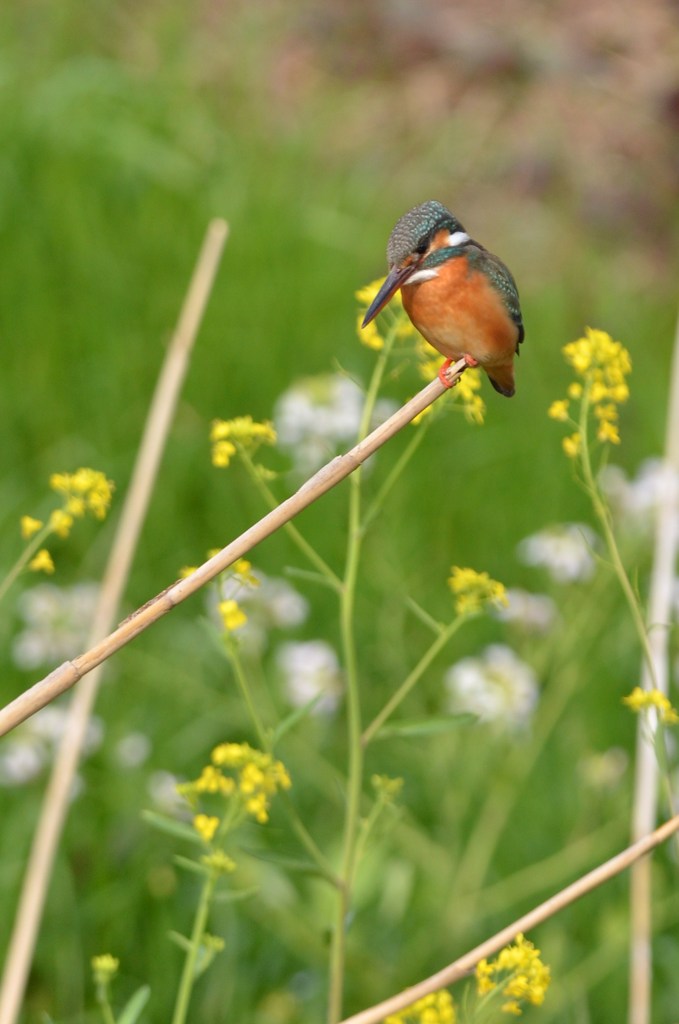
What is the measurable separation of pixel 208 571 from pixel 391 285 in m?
0.27

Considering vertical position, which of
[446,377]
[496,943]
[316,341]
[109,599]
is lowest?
[496,943]

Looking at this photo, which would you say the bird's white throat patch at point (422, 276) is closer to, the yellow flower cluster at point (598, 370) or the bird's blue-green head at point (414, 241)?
the bird's blue-green head at point (414, 241)

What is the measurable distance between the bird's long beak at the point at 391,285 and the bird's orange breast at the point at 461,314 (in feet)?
0.04

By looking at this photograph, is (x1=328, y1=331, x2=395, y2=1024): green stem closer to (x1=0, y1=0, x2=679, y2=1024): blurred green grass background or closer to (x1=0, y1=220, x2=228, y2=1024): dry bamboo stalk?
(x1=0, y1=0, x2=679, y2=1024): blurred green grass background

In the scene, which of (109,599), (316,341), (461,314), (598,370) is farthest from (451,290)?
(316,341)

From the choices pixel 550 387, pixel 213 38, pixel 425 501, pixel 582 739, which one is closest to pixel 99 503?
pixel 582 739

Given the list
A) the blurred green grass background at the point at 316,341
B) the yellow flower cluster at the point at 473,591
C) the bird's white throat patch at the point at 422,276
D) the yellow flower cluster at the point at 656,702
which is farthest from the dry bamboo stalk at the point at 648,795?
the bird's white throat patch at the point at 422,276

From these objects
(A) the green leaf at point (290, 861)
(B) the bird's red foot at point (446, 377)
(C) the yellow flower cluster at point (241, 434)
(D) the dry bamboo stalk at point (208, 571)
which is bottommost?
(A) the green leaf at point (290, 861)

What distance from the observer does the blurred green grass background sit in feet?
8.40

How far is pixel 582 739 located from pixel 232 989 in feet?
2.94

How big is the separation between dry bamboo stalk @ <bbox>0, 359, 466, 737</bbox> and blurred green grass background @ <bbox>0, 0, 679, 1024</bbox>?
1.19 ft

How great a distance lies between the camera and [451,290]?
1.18 metres

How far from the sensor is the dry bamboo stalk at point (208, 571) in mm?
1073

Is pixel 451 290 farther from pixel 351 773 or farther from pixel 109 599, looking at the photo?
pixel 109 599
